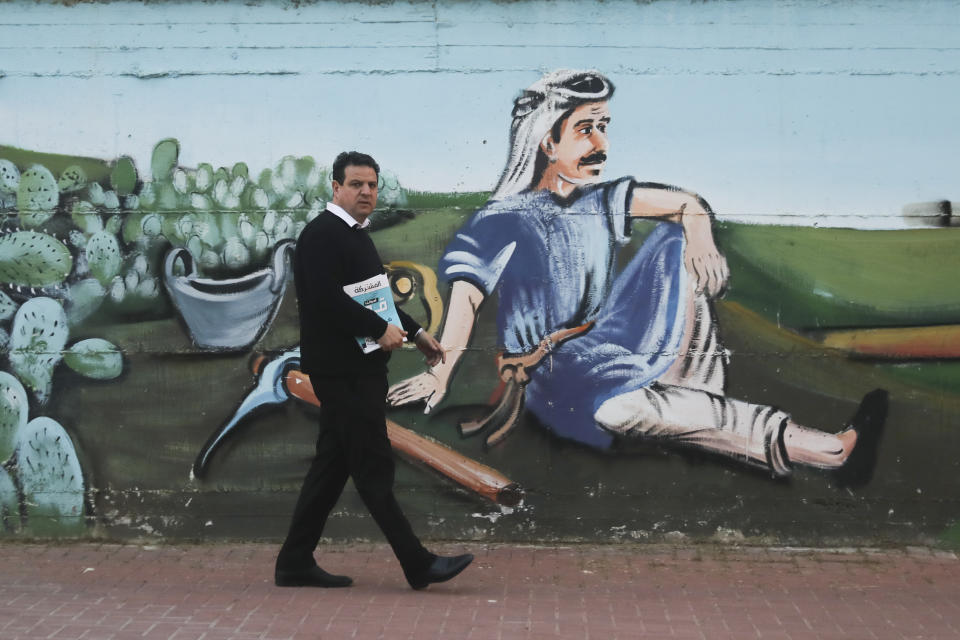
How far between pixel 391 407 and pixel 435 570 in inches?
45.3

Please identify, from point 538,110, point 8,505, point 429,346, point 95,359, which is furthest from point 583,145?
point 8,505

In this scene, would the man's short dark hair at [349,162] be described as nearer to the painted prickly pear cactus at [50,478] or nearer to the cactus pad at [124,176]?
the cactus pad at [124,176]

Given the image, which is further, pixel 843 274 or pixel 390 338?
pixel 843 274

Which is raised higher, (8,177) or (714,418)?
(8,177)

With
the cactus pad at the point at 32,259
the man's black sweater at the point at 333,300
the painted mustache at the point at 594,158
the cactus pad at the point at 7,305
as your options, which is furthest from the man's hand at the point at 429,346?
the cactus pad at the point at 7,305

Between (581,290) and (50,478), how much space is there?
9.28 feet

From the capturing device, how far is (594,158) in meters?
5.98

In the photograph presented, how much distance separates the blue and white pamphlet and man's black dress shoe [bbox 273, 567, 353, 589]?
102 centimetres

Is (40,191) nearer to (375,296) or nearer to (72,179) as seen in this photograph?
(72,179)

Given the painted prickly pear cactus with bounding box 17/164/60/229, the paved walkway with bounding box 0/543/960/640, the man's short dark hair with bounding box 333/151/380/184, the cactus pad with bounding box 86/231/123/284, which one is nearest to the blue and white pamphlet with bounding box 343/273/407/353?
the man's short dark hair with bounding box 333/151/380/184

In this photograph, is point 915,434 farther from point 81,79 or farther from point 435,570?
point 81,79

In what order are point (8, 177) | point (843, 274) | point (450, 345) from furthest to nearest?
point (8, 177), point (450, 345), point (843, 274)

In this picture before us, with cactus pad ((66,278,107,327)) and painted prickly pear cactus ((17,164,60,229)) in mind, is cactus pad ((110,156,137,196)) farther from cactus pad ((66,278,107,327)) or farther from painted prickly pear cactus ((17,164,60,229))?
cactus pad ((66,278,107,327))

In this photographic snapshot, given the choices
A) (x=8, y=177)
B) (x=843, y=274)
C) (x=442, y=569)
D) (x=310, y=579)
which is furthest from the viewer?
(x=8, y=177)
